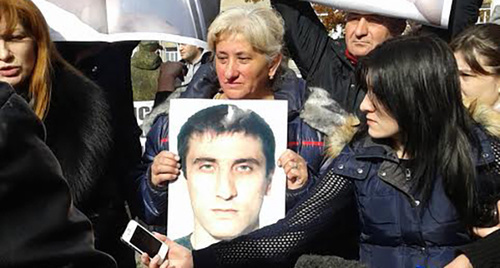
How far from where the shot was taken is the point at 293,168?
3199 mm

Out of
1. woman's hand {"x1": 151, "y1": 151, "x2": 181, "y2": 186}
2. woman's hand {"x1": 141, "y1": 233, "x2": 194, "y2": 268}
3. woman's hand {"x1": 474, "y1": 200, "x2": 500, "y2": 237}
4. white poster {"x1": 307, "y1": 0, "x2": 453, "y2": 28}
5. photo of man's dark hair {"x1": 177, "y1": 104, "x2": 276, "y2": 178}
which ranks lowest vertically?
woman's hand {"x1": 141, "y1": 233, "x2": 194, "y2": 268}

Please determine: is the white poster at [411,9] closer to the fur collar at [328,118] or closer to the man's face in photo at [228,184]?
the fur collar at [328,118]

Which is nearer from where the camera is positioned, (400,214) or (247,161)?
(400,214)

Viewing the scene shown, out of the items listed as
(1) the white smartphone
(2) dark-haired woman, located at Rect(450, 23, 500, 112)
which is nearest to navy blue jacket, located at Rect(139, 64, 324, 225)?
(1) the white smartphone

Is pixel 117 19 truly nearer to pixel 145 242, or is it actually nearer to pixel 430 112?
pixel 145 242

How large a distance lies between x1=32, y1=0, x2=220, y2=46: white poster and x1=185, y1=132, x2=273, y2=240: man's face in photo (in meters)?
0.77

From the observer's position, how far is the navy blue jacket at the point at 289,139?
10.9 ft

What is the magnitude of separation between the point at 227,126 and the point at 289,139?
261mm

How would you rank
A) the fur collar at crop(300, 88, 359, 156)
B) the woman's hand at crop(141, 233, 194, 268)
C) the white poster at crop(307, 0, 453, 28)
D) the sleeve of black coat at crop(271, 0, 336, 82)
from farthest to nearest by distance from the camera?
the sleeve of black coat at crop(271, 0, 336, 82)
the white poster at crop(307, 0, 453, 28)
the fur collar at crop(300, 88, 359, 156)
the woman's hand at crop(141, 233, 194, 268)

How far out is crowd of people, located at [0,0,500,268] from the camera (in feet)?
9.19

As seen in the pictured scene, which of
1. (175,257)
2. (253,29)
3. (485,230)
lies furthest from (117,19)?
(485,230)

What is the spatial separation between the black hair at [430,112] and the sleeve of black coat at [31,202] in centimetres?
156

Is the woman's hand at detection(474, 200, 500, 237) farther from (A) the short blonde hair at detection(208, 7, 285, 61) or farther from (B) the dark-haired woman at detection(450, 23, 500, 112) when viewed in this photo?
(A) the short blonde hair at detection(208, 7, 285, 61)

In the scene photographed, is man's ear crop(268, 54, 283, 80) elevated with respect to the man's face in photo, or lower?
elevated
